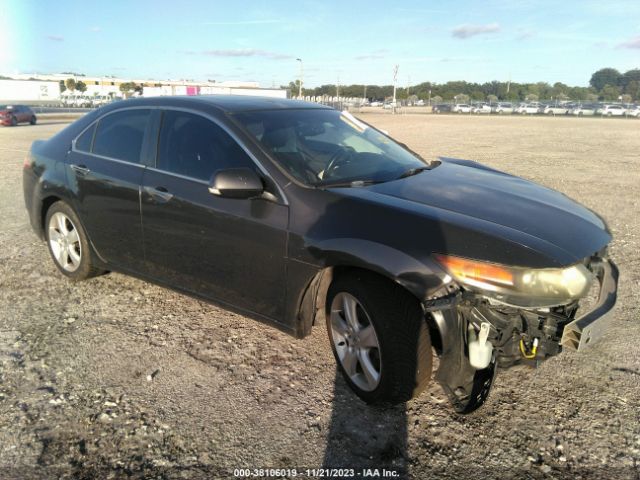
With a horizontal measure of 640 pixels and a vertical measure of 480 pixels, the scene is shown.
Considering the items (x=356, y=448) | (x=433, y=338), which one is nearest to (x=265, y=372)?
(x=356, y=448)

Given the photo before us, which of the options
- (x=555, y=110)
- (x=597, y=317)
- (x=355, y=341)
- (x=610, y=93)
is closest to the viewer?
(x=597, y=317)

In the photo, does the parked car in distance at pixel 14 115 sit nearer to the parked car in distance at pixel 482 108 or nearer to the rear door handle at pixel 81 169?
the rear door handle at pixel 81 169

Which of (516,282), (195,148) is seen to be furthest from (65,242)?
(516,282)

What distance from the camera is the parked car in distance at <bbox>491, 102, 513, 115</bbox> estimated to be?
6874cm

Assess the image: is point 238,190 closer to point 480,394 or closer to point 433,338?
point 433,338

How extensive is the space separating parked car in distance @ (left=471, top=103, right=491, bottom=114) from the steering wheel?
71281 millimetres

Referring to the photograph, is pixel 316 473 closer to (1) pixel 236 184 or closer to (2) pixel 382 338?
(2) pixel 382 338

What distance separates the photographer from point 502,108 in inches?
2746

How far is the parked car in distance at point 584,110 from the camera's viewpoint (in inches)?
2416

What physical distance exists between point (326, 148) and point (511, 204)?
1.32 meters

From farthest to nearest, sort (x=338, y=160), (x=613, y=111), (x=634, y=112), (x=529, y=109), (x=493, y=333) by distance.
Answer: (x=529, y=109) < (x=613, y=111) < (x=634, y=112) < (x=338, y=160) < (x=493, y=333)

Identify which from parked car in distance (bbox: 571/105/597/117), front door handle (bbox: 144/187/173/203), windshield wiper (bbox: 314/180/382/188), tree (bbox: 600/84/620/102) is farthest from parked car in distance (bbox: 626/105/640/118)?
front door handle (bbox: 144/187/173/203)

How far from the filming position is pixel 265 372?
3.30 metres

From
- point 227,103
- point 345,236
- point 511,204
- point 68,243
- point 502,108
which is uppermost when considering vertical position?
point 227,103
